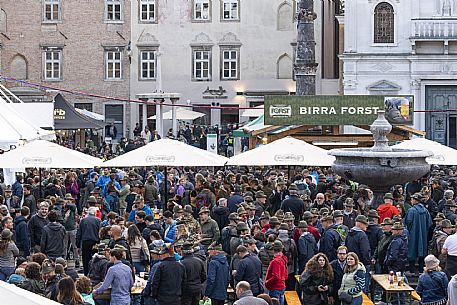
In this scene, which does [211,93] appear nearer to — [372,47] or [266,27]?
[266,27]

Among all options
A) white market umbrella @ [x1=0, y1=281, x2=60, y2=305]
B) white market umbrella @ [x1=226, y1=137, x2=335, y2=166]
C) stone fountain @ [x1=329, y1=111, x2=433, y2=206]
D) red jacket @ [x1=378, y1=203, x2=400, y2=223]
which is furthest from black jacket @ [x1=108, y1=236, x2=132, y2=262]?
white market umbrella @ [x1=0, y1=281, x2=60, y2=305]

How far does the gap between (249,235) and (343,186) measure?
372 inches

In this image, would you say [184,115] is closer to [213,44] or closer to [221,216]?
[213,44]

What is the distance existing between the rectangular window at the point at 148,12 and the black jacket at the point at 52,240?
37.4m

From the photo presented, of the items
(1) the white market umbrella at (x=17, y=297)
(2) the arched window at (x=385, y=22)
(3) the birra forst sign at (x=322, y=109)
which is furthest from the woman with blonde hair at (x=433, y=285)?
(2) the arched window at (x=385, y=22)

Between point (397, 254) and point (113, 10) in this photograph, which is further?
point (113, 10)

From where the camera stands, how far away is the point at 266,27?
52250 millimetres

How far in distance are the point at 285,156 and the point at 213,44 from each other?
103 feet

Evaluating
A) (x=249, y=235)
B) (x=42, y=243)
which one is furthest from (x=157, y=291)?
(x=42, y=243)

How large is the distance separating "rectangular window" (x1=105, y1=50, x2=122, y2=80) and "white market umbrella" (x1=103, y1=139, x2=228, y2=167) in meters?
31.8

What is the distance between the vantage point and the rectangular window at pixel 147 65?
52.6 m

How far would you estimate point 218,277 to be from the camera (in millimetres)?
13383

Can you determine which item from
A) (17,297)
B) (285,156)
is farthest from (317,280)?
(17,297)

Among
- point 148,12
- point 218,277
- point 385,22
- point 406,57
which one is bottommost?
point 218,277
